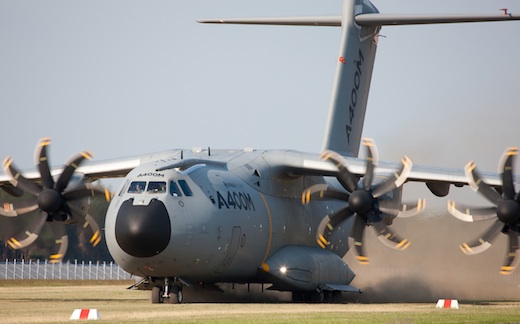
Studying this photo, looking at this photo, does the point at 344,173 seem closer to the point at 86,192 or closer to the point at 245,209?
the point at 245,209

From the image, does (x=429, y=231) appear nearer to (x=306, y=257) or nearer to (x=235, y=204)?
(x=306, y=257)

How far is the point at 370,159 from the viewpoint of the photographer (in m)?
24.0

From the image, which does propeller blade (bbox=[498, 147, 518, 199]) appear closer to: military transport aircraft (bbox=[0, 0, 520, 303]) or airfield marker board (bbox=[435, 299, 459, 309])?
military transport aircraft (bbox=[0, 0, 520, 303])

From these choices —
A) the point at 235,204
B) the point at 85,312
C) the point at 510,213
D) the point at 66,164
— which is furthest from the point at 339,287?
the point at 85,312

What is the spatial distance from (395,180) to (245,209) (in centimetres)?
379

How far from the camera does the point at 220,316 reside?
18484mm

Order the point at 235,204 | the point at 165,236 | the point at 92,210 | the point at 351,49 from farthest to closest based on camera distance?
the point at 92,210 → the point at 351,49 → the point at 235,204 → the point at 165,236

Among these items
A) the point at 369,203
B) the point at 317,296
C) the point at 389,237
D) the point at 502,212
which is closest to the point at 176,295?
the point at 317,296

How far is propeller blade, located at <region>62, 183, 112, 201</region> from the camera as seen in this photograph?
80.9ft

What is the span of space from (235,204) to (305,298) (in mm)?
3995

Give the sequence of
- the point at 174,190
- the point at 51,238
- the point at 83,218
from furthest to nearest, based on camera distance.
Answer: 1. the point at 51,238
2. the point at 83,218
3. the point at 174,190

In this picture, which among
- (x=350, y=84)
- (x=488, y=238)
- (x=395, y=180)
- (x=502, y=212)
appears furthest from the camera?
(x=350, y=84)

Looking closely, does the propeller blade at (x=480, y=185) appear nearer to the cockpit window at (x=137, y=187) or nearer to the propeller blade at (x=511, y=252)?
the propeller blade at (x=511, y=252)

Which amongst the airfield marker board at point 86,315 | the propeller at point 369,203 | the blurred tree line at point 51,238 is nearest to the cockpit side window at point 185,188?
the propeller at point 369,203
